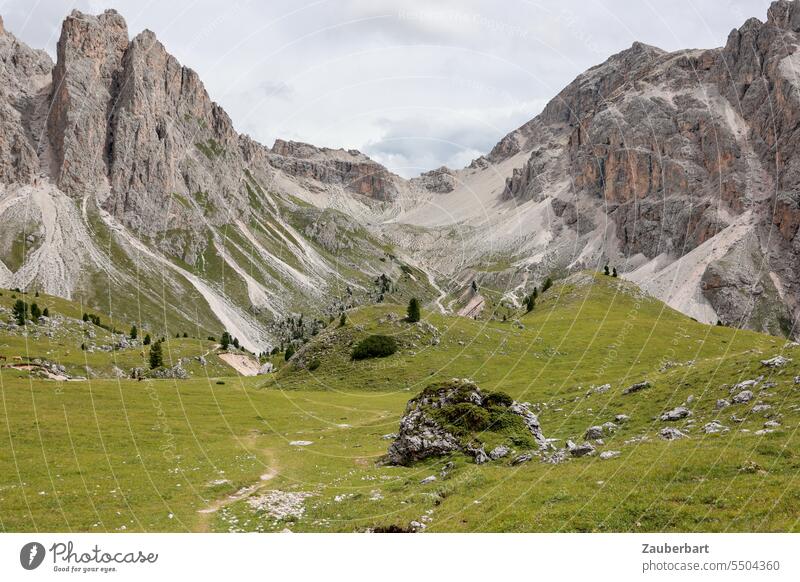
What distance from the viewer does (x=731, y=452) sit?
20016 mm

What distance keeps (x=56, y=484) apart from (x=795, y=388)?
3701 cm

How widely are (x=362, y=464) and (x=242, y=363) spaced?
4092 inches

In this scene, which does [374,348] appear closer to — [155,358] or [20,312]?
[155,358]

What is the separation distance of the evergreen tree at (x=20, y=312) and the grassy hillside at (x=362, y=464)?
61022 mm

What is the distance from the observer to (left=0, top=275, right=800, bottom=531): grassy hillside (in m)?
17.8

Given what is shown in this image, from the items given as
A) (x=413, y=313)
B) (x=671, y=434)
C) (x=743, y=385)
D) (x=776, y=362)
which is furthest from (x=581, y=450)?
(x=413, y=313)

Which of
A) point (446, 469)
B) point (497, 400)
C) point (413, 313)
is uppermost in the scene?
point (413, 313)

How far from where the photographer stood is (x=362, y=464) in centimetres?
3206

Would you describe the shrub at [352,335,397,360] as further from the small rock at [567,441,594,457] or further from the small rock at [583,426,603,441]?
the small rock at [567,441,594,457]

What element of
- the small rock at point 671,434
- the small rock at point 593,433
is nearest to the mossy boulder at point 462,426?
the small rock at point 593,433
